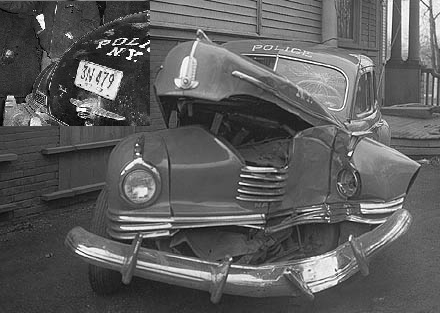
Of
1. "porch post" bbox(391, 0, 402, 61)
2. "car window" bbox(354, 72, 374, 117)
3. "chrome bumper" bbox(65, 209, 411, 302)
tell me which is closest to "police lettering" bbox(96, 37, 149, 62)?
"car window" bbox(354, 72, 374, 117)

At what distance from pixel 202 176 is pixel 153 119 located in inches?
137

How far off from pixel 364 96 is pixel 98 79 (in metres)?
2.24

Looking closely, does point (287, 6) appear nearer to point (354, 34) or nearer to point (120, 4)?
point (354, 34)

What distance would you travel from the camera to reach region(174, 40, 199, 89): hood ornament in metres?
3.47

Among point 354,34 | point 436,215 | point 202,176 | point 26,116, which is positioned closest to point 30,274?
point 26,116

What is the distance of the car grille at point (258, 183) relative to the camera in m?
3.73

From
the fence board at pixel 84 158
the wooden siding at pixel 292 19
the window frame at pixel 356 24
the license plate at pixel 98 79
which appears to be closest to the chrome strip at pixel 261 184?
the license plate at pixel 98 79

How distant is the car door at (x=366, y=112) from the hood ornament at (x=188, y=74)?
159 cm

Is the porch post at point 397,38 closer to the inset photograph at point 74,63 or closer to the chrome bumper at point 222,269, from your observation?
the inset photograph at point 74,63

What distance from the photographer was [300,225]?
4.05 m

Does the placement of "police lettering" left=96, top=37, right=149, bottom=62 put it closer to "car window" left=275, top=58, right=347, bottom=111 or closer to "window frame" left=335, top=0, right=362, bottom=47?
"car window" left=275, top=58, right=347, bottom=111

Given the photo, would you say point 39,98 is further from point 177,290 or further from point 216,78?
point 216,78

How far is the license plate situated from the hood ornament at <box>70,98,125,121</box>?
0.09m

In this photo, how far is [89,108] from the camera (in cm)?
552
